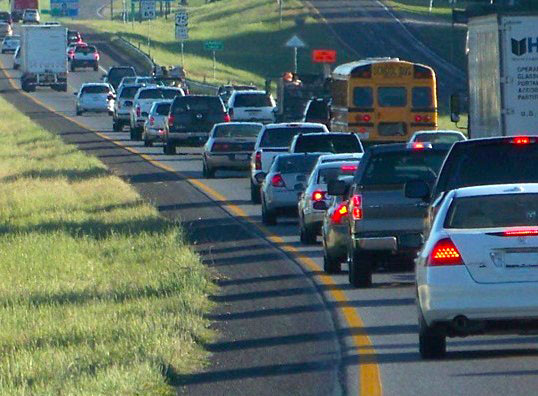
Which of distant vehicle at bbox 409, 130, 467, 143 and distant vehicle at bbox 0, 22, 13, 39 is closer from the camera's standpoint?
distant vehicle at bbox 409, 130, 467, 143

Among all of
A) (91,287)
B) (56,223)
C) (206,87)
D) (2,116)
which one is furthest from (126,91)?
(91,287)

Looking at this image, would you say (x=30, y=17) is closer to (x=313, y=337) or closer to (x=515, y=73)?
(x=515, y=73)

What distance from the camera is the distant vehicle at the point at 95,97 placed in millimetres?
69125

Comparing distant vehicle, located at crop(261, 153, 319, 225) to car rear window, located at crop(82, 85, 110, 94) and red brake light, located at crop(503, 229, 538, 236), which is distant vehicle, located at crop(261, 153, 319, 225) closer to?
red brake light, located at crop(503, 229, 538, 236)

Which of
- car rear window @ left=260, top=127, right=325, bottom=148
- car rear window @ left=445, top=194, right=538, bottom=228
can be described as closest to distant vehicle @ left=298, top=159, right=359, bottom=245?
car rear window @ left=445, top=194, right=538, bottom=228

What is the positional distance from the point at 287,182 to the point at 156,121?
972 inches

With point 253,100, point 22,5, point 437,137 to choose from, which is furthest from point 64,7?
point 437,137

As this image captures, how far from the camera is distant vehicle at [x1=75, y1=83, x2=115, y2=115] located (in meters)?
69.1

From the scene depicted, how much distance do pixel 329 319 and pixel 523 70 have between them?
28.5 ft

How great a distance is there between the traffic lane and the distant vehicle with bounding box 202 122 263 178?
657cm

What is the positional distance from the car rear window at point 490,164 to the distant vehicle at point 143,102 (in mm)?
38996

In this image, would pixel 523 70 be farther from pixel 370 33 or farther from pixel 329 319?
pixel 370 33

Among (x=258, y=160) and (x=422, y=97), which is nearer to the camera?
(x=258, y=160)

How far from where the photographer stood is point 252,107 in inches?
1993
